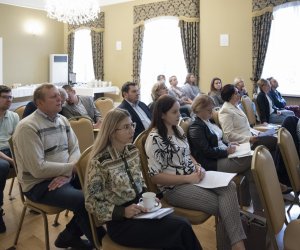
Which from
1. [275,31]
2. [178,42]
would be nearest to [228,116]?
[275,31]

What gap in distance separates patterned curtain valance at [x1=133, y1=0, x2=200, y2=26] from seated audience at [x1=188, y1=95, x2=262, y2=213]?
4487 millimetres

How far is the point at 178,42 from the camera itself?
7043 mm

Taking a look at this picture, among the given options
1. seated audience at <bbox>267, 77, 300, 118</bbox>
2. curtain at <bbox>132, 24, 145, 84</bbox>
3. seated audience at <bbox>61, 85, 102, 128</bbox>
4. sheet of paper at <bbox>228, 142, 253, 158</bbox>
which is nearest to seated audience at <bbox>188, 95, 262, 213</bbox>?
sheet of paper at <bbox>228, 142, 253, 158</bbox>

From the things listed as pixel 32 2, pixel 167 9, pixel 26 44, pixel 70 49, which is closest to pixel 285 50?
pixel 167 9

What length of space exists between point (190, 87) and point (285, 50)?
6.22 feet

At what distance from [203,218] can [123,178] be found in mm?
609

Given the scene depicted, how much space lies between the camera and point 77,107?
3.80 m

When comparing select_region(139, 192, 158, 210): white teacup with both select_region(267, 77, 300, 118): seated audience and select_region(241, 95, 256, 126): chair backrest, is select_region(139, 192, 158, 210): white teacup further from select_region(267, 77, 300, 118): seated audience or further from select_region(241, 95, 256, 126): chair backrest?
select_region(267, 77, 300, 118): seated audience

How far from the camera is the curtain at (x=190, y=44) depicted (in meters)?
6.62

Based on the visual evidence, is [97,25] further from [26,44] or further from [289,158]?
[289,158]

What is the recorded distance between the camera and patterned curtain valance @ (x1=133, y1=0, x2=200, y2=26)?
658cm

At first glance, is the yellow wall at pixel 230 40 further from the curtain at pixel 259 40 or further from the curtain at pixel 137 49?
the curtain at pixel 137 49

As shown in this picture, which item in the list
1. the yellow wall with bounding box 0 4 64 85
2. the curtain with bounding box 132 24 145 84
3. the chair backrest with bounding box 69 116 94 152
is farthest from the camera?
the yellow wall with bounding box 0 4 64 85

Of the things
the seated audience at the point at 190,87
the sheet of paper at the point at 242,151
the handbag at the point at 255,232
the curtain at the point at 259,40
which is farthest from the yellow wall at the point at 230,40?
the handbag at the point at 255,232
